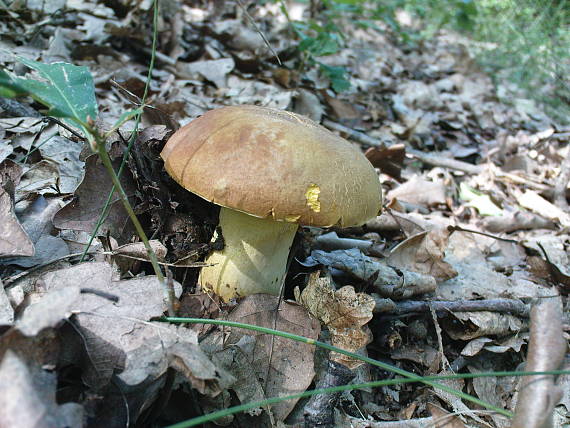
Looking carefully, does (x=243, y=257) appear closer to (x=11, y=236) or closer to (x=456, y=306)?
(x=11, y=236)

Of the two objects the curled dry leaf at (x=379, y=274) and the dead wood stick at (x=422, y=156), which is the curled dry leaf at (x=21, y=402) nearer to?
the curled dry leaf at (x=379, y=274)

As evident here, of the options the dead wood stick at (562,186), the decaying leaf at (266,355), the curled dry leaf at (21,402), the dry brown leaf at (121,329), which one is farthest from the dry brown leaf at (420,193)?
the curled dry leaf at (21,402)

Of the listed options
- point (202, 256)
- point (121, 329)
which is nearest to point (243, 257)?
point (202, 256)

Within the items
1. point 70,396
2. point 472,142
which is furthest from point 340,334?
point 472,142

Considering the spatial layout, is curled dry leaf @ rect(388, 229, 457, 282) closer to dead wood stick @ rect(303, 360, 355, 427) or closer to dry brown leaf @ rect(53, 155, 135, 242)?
dead wood stick @ rect(303, 360, 355, 427)

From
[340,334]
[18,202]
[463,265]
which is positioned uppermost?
[18,202]

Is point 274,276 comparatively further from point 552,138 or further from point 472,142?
point 552,138

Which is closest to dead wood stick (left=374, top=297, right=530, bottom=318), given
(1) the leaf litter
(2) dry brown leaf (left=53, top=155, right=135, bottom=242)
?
(1) the leaf litter
